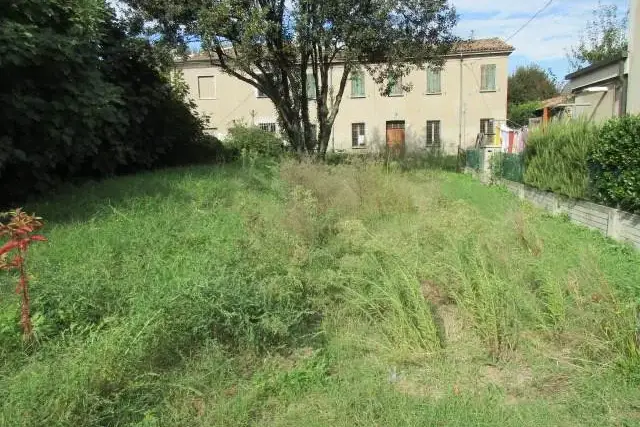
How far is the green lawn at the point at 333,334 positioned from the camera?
A: 288cm

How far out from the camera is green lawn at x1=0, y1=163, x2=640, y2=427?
9.45 feet

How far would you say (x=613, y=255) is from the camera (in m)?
6.34

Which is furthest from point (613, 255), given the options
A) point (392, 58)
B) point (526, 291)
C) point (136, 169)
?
point (136, 169)

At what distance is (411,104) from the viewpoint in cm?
3075

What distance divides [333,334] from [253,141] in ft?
54.1

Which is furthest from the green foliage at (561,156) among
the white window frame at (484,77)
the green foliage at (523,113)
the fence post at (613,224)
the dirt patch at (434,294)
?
the green foliage at (523,113)

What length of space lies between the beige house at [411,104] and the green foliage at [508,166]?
1571 centimetres

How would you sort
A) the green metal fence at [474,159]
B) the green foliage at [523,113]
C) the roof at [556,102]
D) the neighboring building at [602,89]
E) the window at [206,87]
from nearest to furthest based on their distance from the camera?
1. the neighboring building at [602,89]
2. the green metal fence at [474,159]
3. the roof at [556,102]
4. the window at [206,87]
5. the green foliage at [523,113]

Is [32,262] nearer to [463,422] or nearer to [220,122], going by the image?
[463,422]

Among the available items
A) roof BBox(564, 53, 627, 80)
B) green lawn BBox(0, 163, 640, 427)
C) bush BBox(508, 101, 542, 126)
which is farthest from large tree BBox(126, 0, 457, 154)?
bush BBox(508, 101, 542, 126)

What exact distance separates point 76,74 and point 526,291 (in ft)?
26.6

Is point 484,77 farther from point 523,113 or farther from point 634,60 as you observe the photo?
point 634,60

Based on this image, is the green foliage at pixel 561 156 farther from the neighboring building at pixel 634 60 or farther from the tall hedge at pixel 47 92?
the tall hedge at pixel 47 92

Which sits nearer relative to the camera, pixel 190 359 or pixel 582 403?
pixel 582 403
